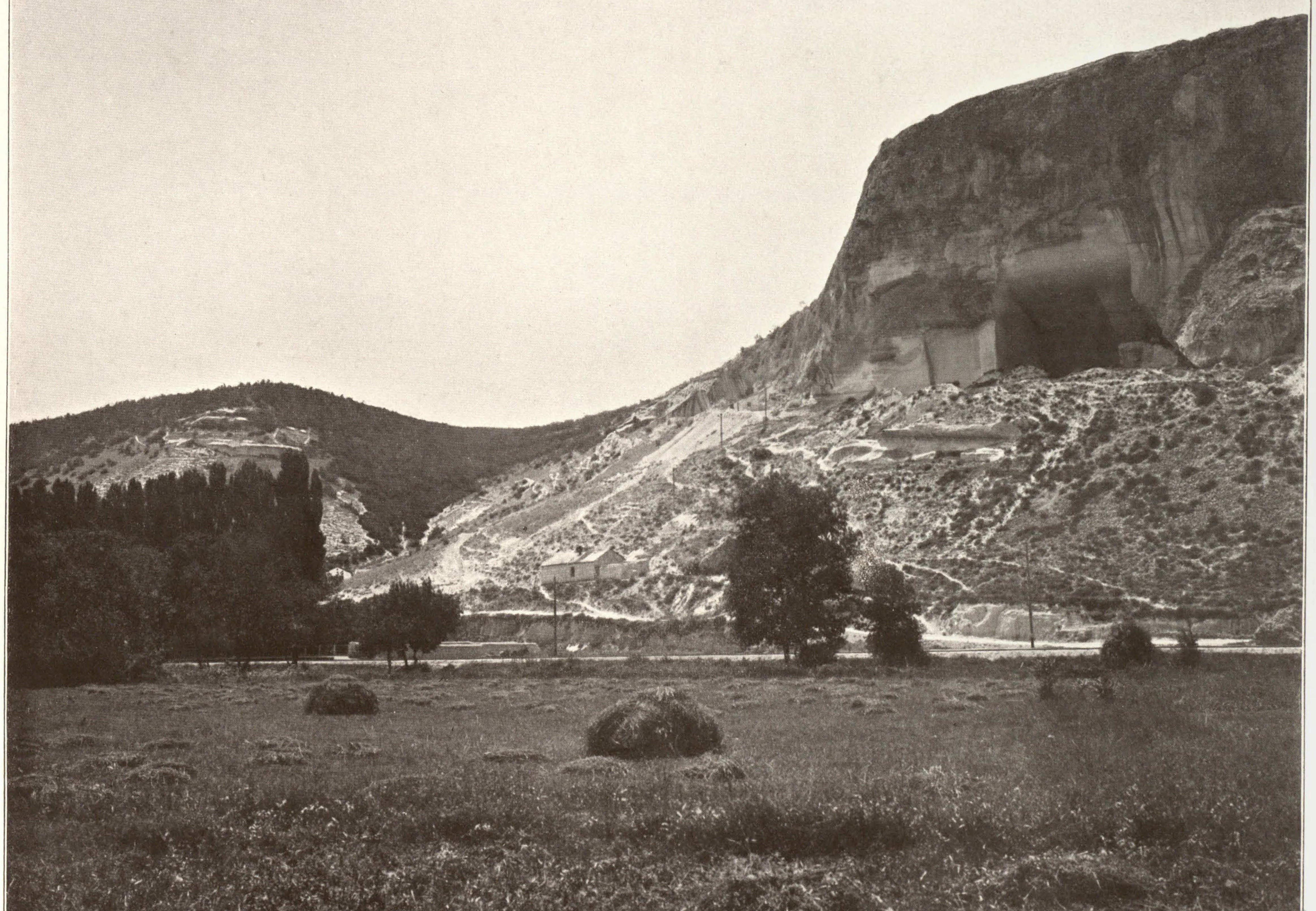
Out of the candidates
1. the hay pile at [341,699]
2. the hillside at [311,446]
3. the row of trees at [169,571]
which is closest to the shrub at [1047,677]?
the hay pile at [341,699]

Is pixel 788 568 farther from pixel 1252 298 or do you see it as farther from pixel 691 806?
pixel 1252 298

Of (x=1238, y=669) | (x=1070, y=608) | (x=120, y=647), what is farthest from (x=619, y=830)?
(x=1070, y=608)

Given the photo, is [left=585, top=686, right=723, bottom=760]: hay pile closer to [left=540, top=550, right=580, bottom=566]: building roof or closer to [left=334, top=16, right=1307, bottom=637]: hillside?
[left=334, top=16, right=1307, bottom=637]: hillside

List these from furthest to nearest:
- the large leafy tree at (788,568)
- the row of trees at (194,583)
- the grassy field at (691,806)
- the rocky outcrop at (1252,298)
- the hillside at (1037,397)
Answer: the rocky outcrop at (1252,298) < the hillside at (1037,397) < the large leafy tree at (788,568) < the row of trees at (194,583) < the grassy field at (691,806)

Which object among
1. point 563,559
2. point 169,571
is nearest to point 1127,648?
point 563,559

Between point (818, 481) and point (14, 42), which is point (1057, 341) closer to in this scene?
point (818, 481)

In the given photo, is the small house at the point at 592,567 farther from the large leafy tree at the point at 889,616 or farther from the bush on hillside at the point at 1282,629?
the bush on hillside at the point at 1282,629
